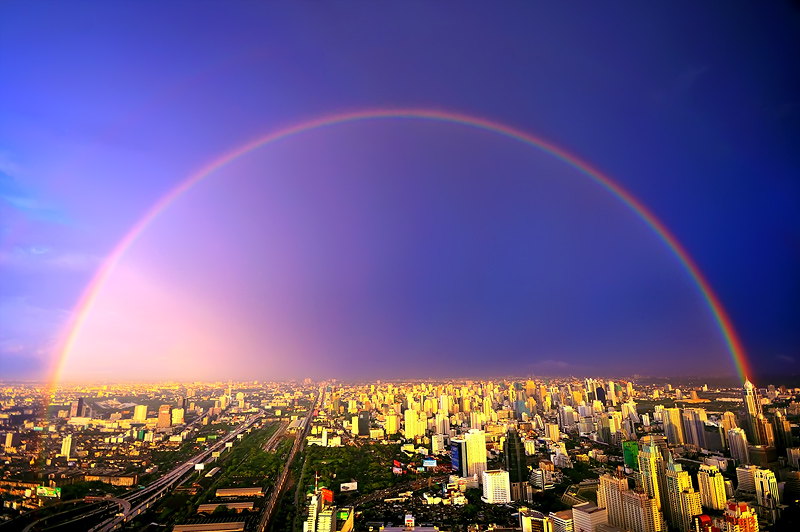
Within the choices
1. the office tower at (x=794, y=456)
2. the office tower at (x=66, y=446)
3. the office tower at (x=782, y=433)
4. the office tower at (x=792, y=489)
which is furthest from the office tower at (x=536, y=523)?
the office tower at (x=66, y=446)

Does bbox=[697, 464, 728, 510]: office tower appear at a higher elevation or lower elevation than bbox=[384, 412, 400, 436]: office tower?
higher

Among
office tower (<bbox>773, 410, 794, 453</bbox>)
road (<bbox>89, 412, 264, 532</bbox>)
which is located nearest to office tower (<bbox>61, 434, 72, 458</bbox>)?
road (<bbox>89, 412, 264, 532</bbox>)

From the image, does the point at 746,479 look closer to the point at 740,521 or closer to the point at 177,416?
the point at 740,521

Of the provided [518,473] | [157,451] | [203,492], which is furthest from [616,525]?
[157,451]

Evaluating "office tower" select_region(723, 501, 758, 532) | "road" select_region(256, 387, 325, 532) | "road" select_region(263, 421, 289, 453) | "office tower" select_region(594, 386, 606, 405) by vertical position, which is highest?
"office tower" select_region(594, 386, 606, 405)

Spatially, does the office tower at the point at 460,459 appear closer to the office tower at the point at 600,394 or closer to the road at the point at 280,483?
the road at the point at 280,483

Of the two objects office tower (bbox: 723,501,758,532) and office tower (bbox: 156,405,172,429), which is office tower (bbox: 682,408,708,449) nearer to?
office tower (bbox: 723,501,758,532)

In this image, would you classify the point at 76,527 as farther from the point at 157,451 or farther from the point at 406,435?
the point at 406,435
